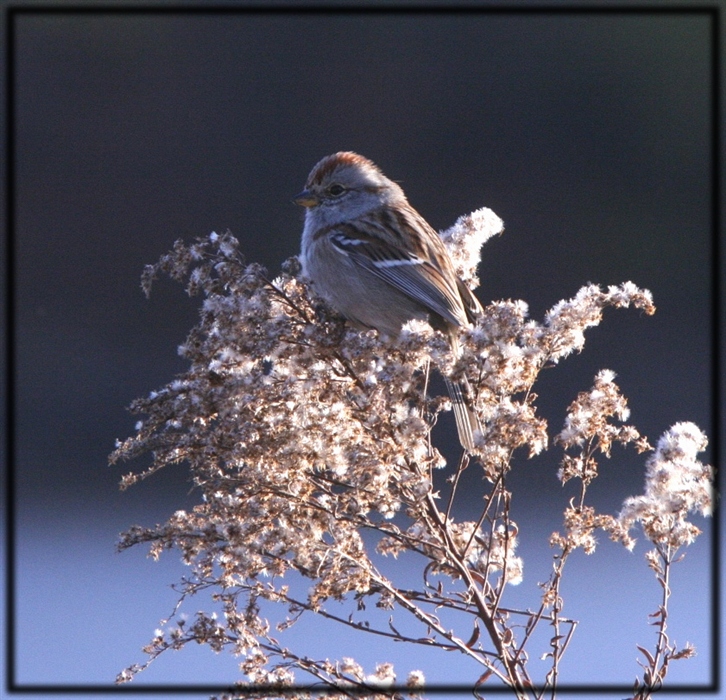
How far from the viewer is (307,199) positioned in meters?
2.26

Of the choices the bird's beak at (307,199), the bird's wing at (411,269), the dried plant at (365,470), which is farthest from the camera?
the bird's beak at (307,199)

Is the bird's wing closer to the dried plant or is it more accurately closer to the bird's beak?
the bird's beak

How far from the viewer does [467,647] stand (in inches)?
45.6

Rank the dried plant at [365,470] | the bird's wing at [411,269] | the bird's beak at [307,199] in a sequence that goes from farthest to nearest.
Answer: the bird's beak at [307,199] → the bird's wing at [411,269] → the dried plant at [365,470]

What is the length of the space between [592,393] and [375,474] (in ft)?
1.15

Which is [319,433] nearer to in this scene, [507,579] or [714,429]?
[507,579]

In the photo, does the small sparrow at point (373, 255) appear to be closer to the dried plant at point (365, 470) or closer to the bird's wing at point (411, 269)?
the bird's wing at point (411, 269)

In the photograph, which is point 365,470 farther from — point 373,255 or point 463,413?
point 373,255

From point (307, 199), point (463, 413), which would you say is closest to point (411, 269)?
point (307, 199)

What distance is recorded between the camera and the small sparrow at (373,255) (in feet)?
6.04

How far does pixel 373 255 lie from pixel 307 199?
0.27 metres

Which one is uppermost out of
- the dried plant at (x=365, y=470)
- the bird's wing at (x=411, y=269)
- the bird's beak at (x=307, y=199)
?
the bird's beak at (x=307, y=199)

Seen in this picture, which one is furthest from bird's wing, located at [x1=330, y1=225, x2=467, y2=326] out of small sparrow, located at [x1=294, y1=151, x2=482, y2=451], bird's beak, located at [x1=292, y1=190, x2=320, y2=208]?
bird's beak, located at [x1=292, y1=190, x2=320, y2=208]

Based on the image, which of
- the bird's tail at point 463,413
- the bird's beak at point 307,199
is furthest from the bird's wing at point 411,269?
the bird's tail at point 463,413
